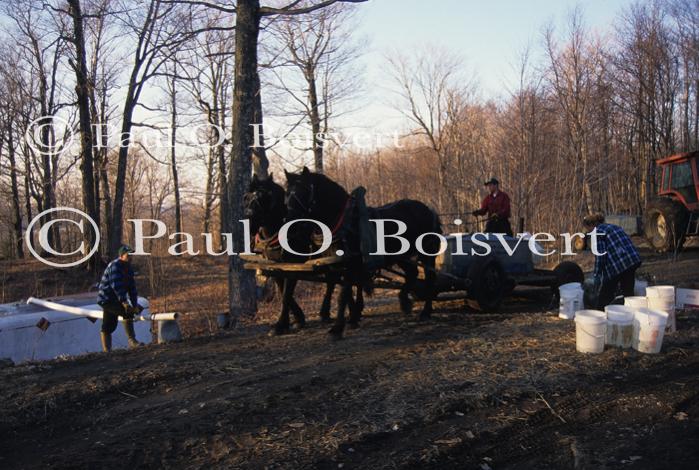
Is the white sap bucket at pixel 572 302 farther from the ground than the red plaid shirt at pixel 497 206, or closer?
closer

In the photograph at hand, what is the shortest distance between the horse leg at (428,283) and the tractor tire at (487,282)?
593 mm

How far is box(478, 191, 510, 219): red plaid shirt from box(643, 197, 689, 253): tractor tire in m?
6.90

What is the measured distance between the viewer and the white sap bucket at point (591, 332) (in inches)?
246

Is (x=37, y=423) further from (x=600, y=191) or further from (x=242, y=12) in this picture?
(x=600, y=191)

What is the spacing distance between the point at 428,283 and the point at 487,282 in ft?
3.60

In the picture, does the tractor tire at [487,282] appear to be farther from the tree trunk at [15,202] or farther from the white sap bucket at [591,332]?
the tree trunk at [15,202]

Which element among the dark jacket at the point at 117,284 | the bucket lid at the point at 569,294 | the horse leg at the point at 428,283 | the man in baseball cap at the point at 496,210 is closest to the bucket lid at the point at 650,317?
the bucket lid at the point at 569,294

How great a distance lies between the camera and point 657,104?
30.9m

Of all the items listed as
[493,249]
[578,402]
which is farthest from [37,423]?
[493,249]

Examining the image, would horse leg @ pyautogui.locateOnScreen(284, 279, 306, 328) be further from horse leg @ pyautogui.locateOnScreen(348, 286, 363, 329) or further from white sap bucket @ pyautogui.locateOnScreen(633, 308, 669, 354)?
white sap bucket @ pyautogui.locateOnScreen(633, 308, 669, 354)

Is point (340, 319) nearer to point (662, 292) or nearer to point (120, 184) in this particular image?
point (662, 292)

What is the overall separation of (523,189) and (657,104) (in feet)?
58.3

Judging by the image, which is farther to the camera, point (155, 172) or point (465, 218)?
point (155, 172)

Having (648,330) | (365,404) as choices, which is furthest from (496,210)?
(365,404)
